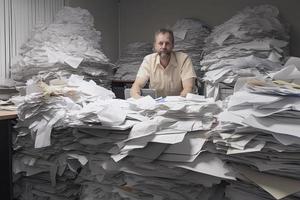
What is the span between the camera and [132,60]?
11.0ft

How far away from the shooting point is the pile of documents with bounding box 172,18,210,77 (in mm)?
2910

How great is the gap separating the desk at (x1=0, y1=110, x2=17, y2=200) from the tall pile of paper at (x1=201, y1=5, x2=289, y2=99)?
4.67 ft

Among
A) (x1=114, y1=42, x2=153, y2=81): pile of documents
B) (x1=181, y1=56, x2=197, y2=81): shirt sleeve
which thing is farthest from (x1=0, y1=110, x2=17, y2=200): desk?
(x1=114, y1=42, x2=153, y2=81): pile of documents

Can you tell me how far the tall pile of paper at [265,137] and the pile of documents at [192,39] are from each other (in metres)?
1.86

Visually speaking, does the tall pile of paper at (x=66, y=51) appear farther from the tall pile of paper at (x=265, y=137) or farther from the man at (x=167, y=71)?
the tall pile of paper at (x=265, y=137)

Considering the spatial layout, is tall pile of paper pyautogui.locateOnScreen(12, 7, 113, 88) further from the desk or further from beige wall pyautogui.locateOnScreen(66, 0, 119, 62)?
beige wall pyautogui.locateOnScreen(66, 0, 119, 62)

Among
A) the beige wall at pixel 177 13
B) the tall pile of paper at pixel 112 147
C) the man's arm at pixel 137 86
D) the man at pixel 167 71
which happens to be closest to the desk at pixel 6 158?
the tall pile of paper at pixel 112 147

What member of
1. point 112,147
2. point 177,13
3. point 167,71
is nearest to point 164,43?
point 167,71

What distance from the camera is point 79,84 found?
1.94 meters

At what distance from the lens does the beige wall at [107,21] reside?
347cm

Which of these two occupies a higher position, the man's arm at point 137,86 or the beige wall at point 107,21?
the beige wall at point 107,21

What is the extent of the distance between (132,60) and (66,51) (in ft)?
3.58

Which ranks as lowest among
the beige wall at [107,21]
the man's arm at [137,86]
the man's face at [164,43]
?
the man's arm at [137,86]

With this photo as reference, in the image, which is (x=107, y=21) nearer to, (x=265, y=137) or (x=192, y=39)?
(x=192, y=39)
